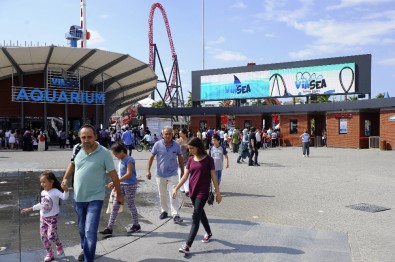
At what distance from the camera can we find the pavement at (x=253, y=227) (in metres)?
5.38

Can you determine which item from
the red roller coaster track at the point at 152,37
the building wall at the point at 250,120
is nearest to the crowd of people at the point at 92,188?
the building wall at the point at 250,120

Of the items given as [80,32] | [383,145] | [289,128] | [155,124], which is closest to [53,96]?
[155,124]

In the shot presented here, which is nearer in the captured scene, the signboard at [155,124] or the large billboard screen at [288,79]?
the signboard at [155,124]

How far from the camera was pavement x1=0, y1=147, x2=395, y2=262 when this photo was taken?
5379 millimetres

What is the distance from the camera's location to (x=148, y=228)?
6.65 m

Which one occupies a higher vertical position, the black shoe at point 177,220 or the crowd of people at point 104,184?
the crowd of people at point 104,184

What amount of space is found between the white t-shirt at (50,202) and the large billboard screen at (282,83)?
31382 mm

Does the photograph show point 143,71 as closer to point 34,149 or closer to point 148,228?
point 34,149

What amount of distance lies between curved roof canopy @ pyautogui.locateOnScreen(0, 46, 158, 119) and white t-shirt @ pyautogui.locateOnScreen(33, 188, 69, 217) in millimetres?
23841

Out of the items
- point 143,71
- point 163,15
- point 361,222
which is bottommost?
point 361,222

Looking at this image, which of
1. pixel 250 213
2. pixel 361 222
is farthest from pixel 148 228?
pixel 361 222

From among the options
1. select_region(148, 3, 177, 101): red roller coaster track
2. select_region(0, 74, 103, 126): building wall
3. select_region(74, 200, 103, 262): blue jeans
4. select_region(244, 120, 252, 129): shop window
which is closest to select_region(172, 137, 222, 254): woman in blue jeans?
select_region(74, 200, 103, 262): blue jeans

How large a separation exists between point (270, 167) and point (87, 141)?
12406 millimetres

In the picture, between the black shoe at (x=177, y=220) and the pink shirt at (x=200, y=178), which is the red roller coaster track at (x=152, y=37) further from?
the pink shirt at (x=200, y=178)
